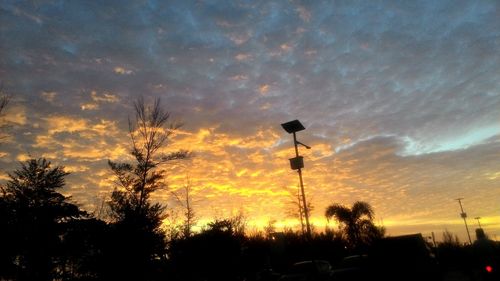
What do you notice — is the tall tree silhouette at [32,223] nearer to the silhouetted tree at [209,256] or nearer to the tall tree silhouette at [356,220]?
the silhouetted tree at [209,256]

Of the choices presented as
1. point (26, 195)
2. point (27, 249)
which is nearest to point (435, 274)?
point (27, 249)

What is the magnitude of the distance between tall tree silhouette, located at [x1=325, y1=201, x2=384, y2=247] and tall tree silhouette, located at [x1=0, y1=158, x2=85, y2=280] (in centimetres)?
3299

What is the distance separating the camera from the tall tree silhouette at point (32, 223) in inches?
915

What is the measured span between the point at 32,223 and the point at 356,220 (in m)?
37.3

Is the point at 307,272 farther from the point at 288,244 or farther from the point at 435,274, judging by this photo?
the point at 288,244

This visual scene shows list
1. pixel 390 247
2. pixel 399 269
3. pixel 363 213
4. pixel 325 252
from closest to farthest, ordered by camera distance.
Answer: pixel 399 269 < pixel 390 247 < pixel 363 213 < pixel 325 252

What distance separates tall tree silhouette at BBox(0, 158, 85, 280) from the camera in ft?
76.2

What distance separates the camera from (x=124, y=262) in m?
17.1

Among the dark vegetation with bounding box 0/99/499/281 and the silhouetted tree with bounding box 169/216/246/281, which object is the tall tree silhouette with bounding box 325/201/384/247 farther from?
the silhouetted tree with bounding box 169/216/246/281

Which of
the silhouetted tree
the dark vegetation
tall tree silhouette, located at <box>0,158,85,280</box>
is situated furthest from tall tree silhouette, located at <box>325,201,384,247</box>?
tall tree silhouette, located at <box>0,158,85,280</box>

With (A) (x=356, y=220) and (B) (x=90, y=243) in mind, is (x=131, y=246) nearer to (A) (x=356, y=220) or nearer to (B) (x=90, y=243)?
(B) (x=90, y=243)

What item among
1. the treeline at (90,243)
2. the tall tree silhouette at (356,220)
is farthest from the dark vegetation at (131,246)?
the tall tree silhouette at (356,220)

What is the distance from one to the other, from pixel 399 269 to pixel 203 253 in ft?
68.7

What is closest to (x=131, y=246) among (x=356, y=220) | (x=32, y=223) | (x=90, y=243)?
(x=90, y=243)
